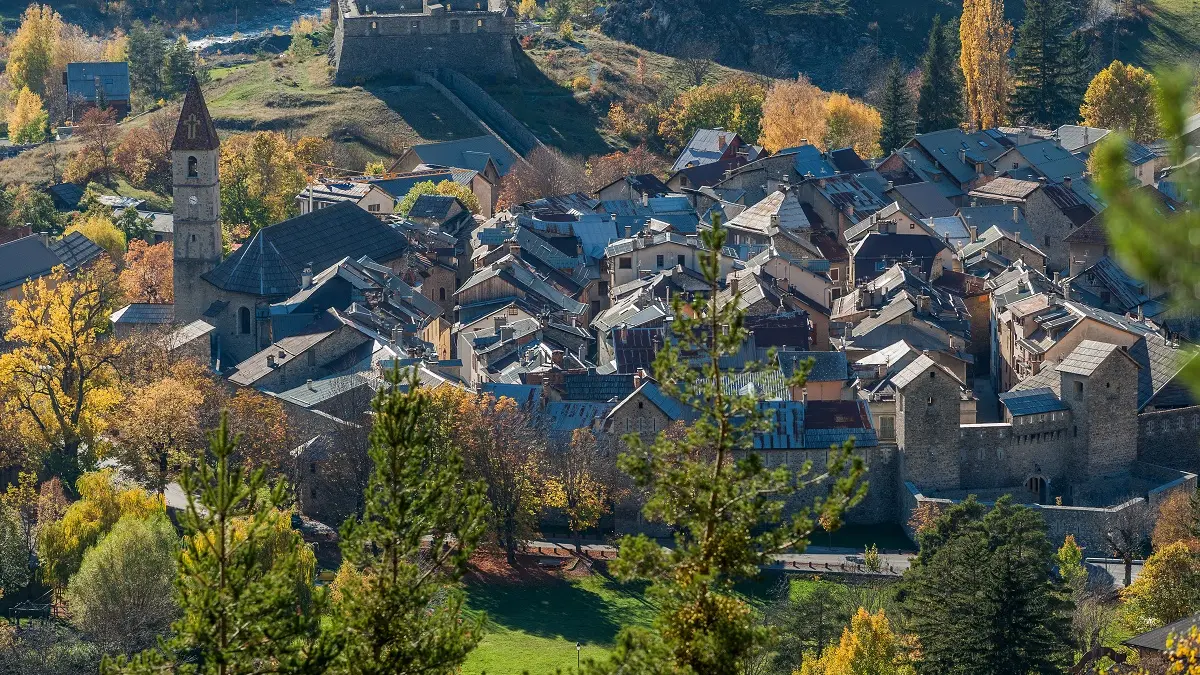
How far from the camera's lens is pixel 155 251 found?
86812mm

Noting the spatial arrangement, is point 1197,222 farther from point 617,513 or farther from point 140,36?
point 140,36

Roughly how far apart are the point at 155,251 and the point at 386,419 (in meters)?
63.4

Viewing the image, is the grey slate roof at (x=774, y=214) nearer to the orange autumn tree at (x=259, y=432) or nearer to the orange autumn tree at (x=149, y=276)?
the orange autumn tree at (x=149, y=276)

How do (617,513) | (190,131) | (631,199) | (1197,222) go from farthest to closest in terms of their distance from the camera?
(631,199)
(190,131)
(617,513)
(1197,222)

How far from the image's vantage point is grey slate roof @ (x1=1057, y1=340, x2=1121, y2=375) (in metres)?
62.3

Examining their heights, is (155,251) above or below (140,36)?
below

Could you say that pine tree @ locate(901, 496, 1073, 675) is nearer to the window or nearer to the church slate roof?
the window

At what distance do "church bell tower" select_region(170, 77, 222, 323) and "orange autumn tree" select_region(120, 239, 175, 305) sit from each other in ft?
8.67

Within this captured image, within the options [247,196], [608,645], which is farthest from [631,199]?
[608,645]

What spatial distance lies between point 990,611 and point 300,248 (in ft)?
130

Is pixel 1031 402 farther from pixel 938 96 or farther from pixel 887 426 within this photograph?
pixel 938 96

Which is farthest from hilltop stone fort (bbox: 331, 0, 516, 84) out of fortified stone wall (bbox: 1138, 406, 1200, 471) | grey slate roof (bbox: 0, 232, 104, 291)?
fortified stone wall (bbox: 1138, 406, 1200, 471)

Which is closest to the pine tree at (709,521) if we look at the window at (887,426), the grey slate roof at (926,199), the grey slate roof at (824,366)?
the window at (887,426)

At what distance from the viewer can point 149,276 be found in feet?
274
